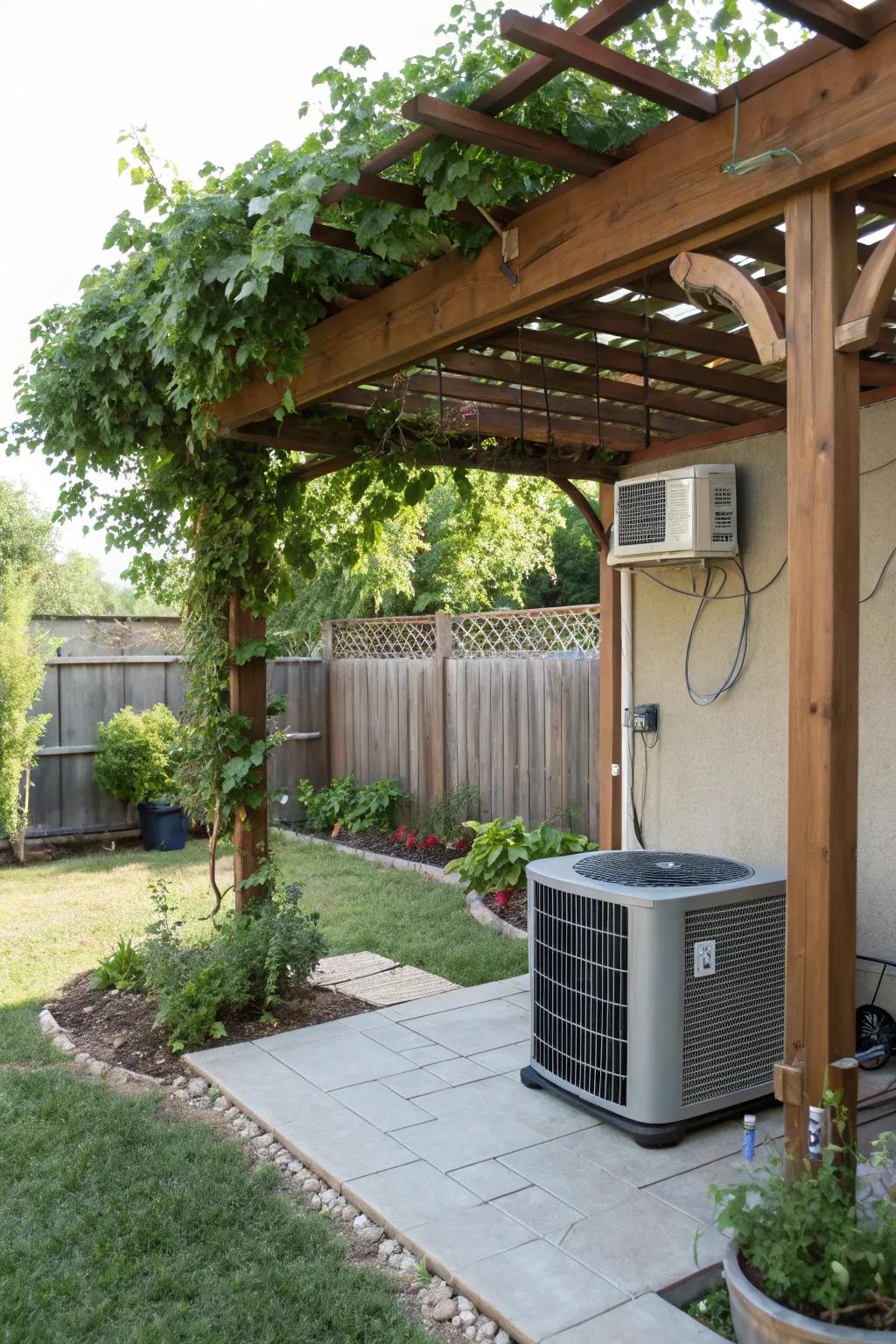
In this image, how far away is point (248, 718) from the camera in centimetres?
470

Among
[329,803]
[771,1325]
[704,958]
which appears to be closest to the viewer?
[771,1325]

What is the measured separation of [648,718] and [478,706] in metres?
3.18

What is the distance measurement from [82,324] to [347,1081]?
307cm

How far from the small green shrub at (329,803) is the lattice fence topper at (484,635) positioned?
1.16 metres

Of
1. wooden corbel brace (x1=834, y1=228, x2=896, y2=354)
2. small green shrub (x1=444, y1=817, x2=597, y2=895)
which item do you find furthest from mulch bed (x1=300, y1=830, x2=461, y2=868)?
wooden corbel brace (x1=834, y1=228, x2=896, y2=354)

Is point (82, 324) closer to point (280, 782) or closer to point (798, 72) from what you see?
point (798, 72)

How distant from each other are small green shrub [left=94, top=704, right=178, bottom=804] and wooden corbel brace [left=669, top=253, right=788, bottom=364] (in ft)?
21.5

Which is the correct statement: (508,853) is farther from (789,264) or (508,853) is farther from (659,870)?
(789,264)

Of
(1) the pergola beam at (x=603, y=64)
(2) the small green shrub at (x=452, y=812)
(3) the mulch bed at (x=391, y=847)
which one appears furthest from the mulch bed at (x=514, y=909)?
(1) the pergola beam at (x=603, y=64)

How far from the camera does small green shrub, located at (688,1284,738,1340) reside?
7.27ft

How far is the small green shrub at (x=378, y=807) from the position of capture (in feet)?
27.6

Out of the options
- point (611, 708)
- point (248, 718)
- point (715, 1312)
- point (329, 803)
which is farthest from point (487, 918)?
point (715, 1312)

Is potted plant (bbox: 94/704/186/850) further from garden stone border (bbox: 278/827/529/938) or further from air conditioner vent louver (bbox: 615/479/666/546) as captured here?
air conditioner vent louver (bbox: 615/479/666/546)

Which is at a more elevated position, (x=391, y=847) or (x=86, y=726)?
(x=86, y=726)
